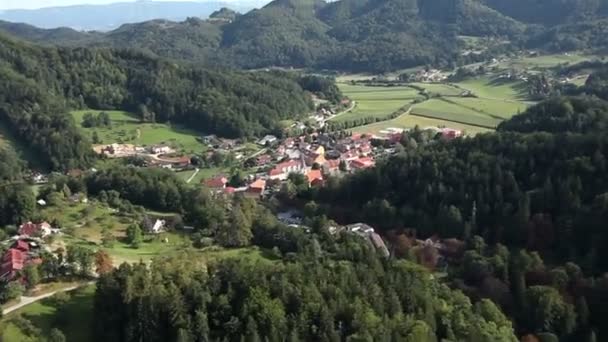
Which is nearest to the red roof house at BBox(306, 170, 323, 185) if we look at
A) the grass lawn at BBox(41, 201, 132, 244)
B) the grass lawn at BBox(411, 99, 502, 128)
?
the grass lawn at BBox(41, 201, 132, 244)

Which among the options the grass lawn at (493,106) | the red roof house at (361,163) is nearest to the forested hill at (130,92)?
the grass lawn at (493,106)

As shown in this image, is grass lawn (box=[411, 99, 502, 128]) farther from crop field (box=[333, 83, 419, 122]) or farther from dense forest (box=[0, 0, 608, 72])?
dense forest (box=[0, 0, 608, 72])

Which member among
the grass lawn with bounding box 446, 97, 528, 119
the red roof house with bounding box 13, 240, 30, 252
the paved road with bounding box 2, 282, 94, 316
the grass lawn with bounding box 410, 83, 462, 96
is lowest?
the grass lawn with bounding box 446, 97, 528, 119

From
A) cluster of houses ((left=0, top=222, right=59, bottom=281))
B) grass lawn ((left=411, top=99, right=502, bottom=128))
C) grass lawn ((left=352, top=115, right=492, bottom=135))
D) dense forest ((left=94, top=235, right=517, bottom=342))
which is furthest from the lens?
grass lawn ((left=411, top=99, right=502, bottom=128))

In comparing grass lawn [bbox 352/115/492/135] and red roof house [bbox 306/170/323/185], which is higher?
grass lawn [bbox 352/115/492/135]

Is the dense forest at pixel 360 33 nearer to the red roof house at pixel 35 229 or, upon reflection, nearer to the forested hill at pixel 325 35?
the forested hill at pixel 325 35

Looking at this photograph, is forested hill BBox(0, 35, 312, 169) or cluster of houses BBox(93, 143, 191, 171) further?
forested hill BBox(0, 35, 312, 169)

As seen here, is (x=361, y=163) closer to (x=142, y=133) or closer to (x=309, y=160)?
(x=309, y=160)
